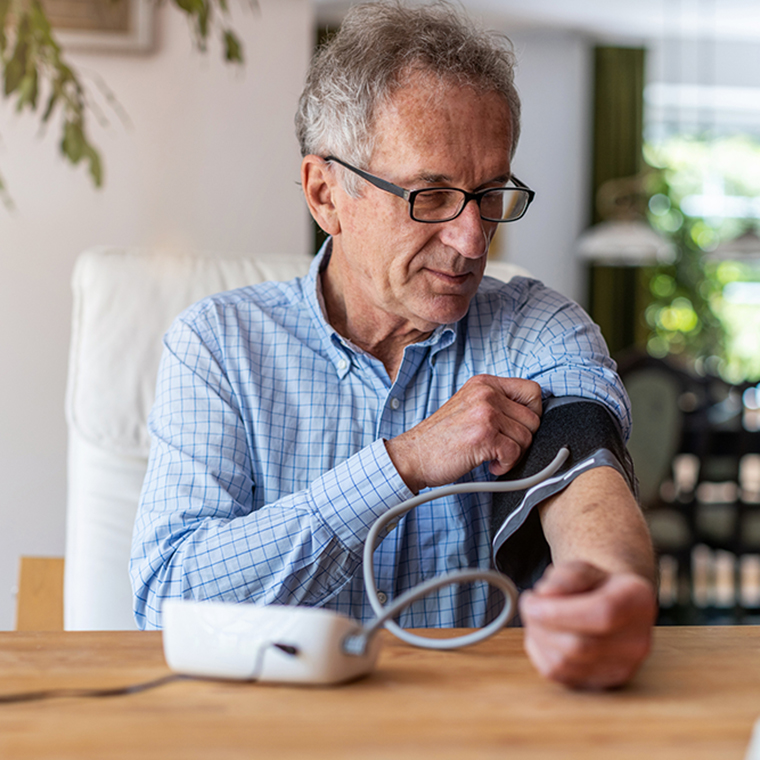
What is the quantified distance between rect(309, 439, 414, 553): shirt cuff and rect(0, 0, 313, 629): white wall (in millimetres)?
1485

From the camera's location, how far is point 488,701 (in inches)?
21.2

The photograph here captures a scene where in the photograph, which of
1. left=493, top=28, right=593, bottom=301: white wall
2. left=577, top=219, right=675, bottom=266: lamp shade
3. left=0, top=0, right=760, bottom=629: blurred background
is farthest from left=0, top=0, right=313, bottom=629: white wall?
left=493, top=28, right=593, bottom=301: white wall

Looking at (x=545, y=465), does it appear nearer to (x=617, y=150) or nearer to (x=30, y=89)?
(x=30, y=89)

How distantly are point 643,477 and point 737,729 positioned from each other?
2439 mm

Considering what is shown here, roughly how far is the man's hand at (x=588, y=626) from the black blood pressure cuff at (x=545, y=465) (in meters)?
0.28

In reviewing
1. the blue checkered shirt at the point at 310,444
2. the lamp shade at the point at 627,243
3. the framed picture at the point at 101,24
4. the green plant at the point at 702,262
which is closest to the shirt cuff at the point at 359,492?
the blue checkered shirt at the point at 310,444

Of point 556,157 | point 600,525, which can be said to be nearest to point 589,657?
point 600,525

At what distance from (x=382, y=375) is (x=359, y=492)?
0.90 ft

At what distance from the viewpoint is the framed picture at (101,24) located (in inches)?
90.9

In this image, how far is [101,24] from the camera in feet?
7.63

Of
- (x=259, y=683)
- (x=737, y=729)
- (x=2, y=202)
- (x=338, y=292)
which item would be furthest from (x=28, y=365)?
(x=737, y=729)

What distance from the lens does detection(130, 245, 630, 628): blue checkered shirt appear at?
887 millimetres

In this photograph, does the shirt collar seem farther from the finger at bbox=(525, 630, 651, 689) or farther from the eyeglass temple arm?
the finger at bbox=(525, 630, 651, 689)

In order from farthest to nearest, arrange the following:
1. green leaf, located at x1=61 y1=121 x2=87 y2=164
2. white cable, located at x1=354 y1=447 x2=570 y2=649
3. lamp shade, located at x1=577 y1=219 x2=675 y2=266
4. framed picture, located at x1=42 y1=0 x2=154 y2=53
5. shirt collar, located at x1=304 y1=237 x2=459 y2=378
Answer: lamp shade, located at x1=577 y1=219 x2=675 y2=266, framed picture, located at x1=42 y1=0 x2=154 y2=53, green leaf, located at x1=61 y1=121 x2=87 y2=164, shirt collar, located at x1=304 y1=237 x2=459 y2=378, white cable, located at x1=354 y1=447 x2=570 y2=649
